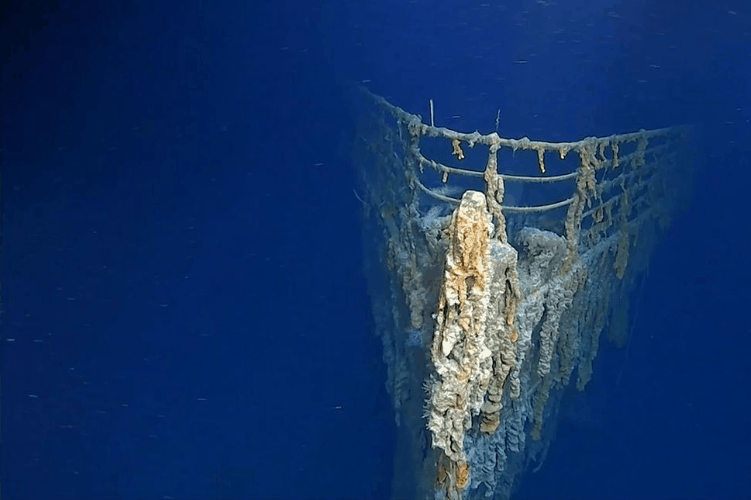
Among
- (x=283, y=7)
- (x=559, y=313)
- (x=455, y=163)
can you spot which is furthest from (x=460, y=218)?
(x=283, y=7)

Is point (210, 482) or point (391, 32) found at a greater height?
point (391, 32)

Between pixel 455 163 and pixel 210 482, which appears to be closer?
pixel 455 163

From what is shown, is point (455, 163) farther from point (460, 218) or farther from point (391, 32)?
point (391, 32)

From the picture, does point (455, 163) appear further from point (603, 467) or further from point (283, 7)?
point (603, 467)

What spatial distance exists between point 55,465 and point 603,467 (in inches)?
39.6

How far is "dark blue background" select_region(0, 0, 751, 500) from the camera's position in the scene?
1.05 meters

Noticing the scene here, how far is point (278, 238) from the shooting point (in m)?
1.17

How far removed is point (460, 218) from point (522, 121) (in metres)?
0.17

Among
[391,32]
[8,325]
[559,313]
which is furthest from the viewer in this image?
[8,325]

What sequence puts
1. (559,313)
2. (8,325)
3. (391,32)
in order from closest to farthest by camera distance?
(391,32) → (559,313) → (8,325)

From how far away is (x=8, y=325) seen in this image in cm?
128

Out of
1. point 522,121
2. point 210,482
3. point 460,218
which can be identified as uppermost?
point 522,121

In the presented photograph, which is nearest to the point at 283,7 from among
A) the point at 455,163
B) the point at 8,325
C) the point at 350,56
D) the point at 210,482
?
the point at 350,56

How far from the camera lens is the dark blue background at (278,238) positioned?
1.05 metres
